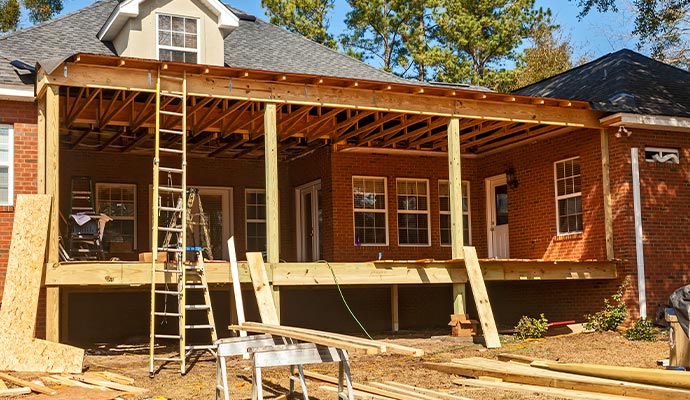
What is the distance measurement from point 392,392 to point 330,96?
6.63m

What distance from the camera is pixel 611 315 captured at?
15984mm

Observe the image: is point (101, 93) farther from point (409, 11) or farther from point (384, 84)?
point (409, 11)

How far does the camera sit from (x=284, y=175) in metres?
20.9

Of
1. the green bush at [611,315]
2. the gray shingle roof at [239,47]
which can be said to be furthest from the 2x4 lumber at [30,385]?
the green bush at [611,315]

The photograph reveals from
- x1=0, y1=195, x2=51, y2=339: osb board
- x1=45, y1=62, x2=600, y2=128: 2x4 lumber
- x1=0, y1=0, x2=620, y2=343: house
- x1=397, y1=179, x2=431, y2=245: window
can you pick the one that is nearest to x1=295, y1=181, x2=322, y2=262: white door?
x1=0, y1=0, x2=620, y2=343: house

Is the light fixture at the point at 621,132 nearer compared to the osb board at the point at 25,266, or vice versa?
the osb board at the point at 25,266

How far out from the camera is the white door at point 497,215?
783 inches

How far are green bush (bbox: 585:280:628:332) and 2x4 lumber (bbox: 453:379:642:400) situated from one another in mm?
6678

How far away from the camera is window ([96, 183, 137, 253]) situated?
1850 centimetres

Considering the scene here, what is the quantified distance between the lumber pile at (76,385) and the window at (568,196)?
10469 mm

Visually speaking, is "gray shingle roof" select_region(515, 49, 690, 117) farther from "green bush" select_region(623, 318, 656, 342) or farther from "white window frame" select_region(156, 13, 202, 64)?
"white window frame" select_region(156, 13, 202, 64)

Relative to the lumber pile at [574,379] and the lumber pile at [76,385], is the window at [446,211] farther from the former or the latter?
the lumber pile at [76,385]

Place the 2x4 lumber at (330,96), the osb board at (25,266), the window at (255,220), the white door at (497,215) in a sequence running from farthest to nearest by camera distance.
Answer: the window at (255,220) < the white door at (497,215) < the 2x4 lumber at (330,96) < the osb board at (25,266)

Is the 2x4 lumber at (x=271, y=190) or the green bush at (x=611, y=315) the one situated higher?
the 2x4 lumber at (x=271, y=190)
